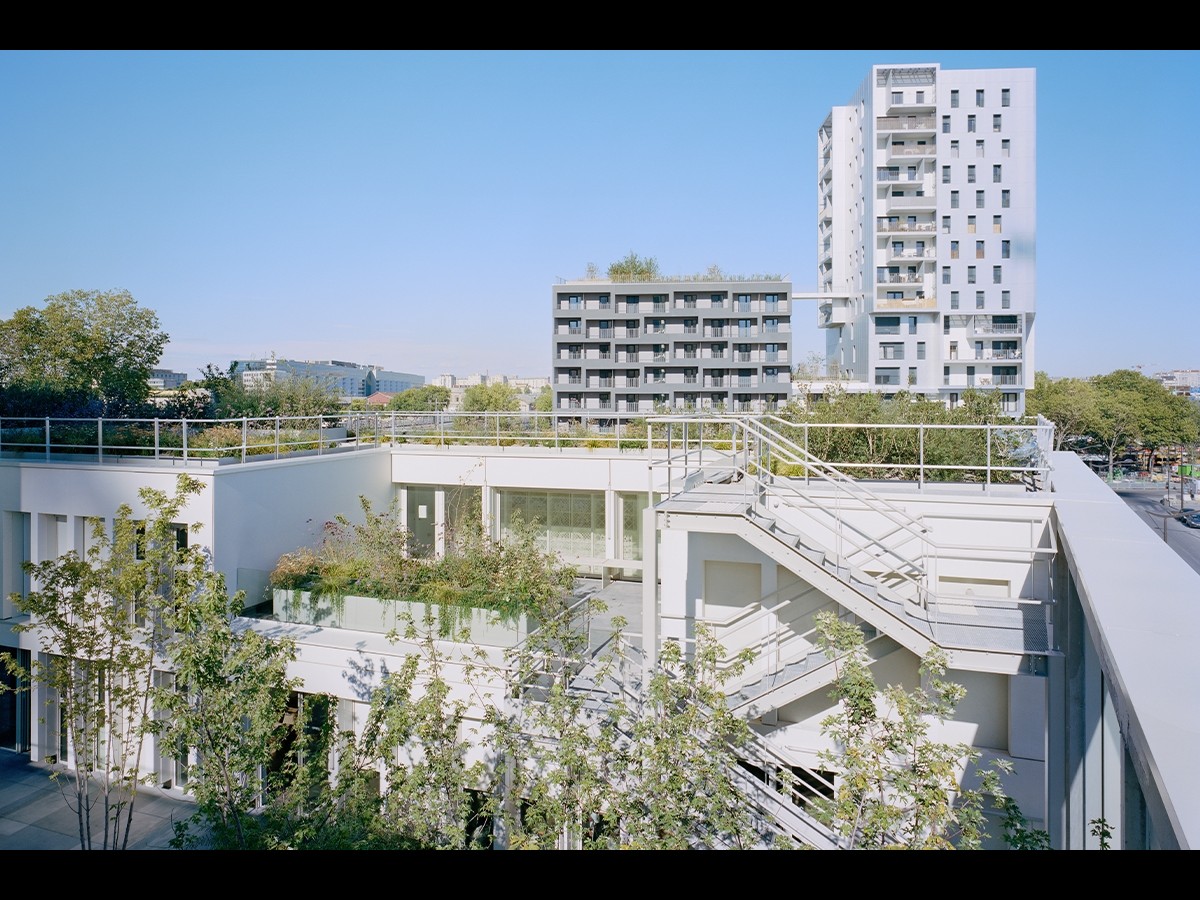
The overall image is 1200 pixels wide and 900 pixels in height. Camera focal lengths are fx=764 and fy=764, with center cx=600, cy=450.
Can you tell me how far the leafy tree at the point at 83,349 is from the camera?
1559 centimetres

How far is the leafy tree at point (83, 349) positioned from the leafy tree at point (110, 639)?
24.3 ft

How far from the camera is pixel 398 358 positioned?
195ft

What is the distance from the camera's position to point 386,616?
27.5 ft

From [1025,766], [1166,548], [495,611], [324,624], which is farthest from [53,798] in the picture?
[1166,548]

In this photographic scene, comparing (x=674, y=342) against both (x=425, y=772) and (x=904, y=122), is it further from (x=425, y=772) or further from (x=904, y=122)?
(x=425, y=772)

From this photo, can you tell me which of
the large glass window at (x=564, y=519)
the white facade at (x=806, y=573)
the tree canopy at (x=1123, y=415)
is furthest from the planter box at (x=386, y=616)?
the tree canopy at (x=1123, y=415)

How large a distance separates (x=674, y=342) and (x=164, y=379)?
1072 inches

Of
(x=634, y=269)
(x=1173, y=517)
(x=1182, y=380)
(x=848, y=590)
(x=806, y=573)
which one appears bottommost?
(x=1173, y=517)

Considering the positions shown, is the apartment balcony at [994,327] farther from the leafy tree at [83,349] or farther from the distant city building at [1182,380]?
the leafy tree at [83,349]

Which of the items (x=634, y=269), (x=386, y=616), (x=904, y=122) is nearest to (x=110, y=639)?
(x=386, y=616)

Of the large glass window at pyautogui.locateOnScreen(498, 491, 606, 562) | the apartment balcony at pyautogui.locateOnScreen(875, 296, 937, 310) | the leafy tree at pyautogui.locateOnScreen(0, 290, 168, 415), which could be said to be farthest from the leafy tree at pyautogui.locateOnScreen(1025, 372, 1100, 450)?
the leafy tree at pyautogui.locateOnScreen(0, 290, 168, 415)

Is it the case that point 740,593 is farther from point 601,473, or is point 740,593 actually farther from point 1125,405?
point 1125,405

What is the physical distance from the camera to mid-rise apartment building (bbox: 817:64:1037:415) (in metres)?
37.2
